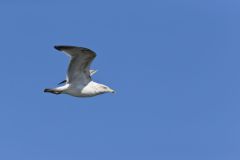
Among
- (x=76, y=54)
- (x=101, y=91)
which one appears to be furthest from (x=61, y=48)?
(x=101, y=91)

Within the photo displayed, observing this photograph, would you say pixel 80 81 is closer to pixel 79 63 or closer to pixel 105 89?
pixel 79 63

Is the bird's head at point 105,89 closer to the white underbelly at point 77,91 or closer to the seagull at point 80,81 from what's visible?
the seagull at point 80,81

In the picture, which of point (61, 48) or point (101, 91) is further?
point (101, 91)

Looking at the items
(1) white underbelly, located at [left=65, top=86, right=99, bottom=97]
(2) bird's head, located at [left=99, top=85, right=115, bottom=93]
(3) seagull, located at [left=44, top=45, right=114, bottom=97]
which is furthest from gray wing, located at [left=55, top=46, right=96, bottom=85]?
(2) bird's head, located at [left=99, top=85, right=115, bottom=93]

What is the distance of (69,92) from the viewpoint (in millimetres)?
41750

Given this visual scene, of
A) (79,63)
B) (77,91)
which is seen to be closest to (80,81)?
(77,91)

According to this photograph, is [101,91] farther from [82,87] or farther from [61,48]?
[61,48]

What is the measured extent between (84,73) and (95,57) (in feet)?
4.30

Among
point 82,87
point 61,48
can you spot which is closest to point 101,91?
point 82,87

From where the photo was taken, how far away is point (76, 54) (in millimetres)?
40312

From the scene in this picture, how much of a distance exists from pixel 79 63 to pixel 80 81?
3.77 ft

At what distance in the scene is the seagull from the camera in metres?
40.7

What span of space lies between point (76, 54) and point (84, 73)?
5.15 feet

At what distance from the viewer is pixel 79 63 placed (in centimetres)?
4094
